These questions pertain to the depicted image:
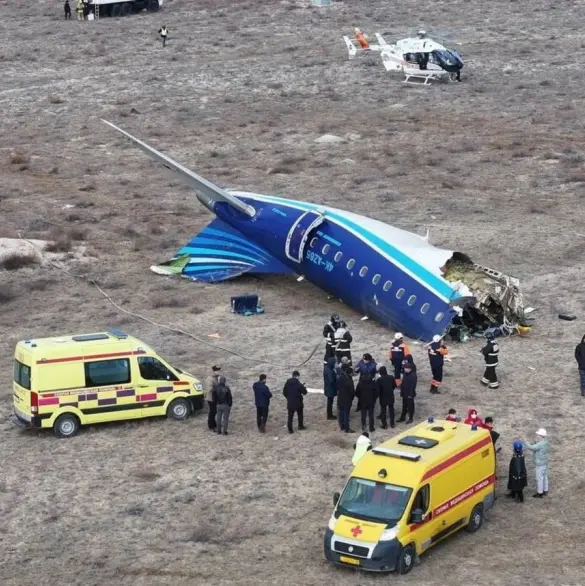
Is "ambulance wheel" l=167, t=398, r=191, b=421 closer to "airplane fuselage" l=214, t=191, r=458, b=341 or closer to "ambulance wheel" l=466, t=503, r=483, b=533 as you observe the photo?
"airplane fuselage" l=214, t=191, r=458, b=341

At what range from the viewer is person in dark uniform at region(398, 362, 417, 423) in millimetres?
27609

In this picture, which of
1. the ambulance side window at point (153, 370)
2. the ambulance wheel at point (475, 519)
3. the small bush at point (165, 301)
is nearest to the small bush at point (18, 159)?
the small bush at point (165, 301)

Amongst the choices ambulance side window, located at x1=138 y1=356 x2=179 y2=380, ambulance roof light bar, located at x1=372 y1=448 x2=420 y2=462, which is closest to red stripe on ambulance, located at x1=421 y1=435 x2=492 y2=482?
ambulance roof light bar, located at x1=372 y1=448 x2=420 y2=462

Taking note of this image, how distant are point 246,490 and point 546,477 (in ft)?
18.0

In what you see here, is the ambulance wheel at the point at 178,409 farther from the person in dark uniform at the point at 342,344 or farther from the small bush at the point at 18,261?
the small bush at the point at 18,261

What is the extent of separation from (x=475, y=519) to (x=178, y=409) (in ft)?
25.9

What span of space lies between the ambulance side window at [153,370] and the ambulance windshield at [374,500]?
712cm

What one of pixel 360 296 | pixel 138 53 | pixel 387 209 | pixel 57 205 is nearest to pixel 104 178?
pixel 57 205

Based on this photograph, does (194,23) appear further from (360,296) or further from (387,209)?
(360,296)

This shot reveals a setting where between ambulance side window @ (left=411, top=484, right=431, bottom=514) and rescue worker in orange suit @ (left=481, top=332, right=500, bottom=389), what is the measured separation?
8396mm

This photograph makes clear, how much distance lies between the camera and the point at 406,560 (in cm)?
2111

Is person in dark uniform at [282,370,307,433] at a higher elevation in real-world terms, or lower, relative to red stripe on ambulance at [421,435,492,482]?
lower

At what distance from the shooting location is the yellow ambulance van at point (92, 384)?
26.9 metres

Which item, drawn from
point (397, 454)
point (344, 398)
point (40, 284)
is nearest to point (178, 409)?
point (344, 398)
